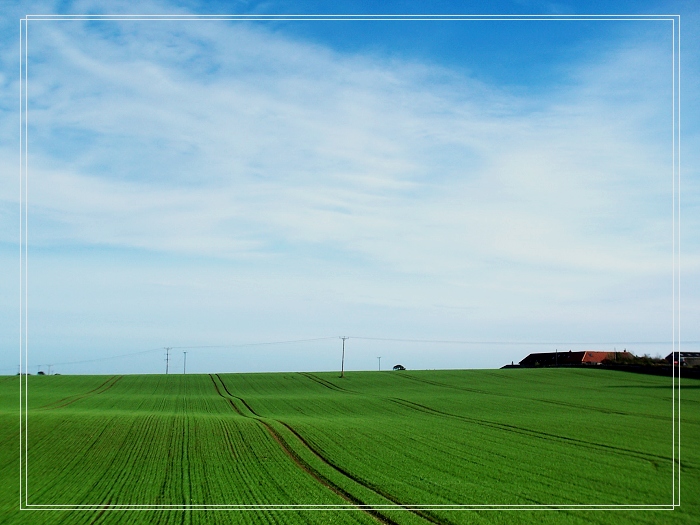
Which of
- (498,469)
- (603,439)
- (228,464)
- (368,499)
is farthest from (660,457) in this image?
(228,464)

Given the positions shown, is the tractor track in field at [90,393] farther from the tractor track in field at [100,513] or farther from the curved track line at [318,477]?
the tractor track in field at [100,513]

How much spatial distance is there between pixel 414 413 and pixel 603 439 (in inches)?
620

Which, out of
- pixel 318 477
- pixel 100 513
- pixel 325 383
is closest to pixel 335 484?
pixel 318 477

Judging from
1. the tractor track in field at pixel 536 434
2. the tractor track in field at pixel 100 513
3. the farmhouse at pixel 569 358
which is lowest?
the farmhouse at pixel 569 358

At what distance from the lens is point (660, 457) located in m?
23.4

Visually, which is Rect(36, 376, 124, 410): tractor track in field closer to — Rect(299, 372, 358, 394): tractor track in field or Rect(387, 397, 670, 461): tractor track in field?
Rect(299, 372, 358, 394): tractor track in field

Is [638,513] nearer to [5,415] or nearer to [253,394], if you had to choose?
[5,415]

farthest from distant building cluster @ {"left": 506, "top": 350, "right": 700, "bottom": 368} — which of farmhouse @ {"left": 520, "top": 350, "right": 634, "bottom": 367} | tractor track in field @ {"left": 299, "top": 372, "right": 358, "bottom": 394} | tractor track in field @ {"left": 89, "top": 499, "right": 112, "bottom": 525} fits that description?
tractor track in field @ {"left": 89, "top": 499, "right": 112, "bottom": 525}

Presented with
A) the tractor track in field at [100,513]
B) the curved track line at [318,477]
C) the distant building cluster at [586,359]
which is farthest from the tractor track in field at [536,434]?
the distant building cluster at [586,359]

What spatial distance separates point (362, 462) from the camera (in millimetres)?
23141

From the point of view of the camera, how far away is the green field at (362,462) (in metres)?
16.9

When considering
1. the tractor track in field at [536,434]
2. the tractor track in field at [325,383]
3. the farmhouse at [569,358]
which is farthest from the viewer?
the farmhouse at [569,358]

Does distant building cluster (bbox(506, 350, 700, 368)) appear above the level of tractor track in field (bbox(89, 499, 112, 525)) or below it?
below

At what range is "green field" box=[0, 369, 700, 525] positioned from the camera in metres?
16.9
